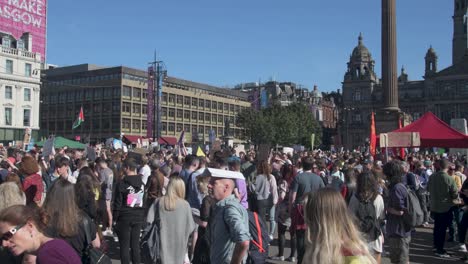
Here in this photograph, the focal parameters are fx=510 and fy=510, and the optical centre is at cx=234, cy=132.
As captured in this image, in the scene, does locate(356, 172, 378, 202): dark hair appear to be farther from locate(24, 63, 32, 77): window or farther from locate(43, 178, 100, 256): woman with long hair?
locate(24, 63, 32, 77): window

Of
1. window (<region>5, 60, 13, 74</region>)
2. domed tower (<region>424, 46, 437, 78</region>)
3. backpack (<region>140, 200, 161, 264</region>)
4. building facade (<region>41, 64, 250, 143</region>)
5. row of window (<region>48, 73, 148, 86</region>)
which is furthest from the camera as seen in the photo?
domed tower (<region>424, 46, 437, 78</region>)

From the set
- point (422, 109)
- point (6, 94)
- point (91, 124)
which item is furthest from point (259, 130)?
point (422, 109)

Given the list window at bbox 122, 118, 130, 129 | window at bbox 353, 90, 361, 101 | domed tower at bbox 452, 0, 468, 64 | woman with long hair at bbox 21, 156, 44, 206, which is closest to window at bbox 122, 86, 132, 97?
window at bbox 122, 118, 130, 129

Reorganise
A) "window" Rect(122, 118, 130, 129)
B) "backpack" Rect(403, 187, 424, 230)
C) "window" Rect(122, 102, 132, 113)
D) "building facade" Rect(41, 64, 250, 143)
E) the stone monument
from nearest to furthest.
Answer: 1. "backpack" Rect(403, 187, 424, 230)
2. the stone monument
3. "window" Rect(122, 102, 132, 113)
4. "window" Rect(122, 118, 130, 129)
5. "building facade" Rect(41, 64, 250, 143)

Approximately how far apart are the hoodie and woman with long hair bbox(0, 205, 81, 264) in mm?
4857

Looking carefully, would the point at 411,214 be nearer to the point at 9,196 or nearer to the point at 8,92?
the point at 9,196

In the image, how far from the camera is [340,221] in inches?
132

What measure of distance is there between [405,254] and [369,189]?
1.48m

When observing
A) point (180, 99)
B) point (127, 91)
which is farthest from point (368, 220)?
point (180, 99)

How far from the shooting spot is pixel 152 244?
6.24m

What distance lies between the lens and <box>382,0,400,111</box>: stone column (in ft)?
93.8

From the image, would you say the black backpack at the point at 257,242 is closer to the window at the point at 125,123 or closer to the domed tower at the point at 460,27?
the window at the point at 125,123

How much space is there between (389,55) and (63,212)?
87.7 ft

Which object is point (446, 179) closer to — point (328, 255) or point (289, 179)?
point (289, 179)
